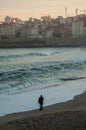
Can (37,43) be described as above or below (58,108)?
below

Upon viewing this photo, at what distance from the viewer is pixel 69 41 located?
406 feet

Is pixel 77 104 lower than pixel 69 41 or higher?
higher

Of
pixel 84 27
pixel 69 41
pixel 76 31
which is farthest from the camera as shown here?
pixel 84 27

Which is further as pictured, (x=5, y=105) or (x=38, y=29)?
(x=38, y=29)

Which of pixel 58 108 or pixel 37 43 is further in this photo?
pixel 37 43

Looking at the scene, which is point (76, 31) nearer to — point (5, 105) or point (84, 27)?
point (84, 27)

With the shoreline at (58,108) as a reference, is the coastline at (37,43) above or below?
below

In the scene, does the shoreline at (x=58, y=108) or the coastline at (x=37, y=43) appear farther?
the coastline at (x=37, y=43)

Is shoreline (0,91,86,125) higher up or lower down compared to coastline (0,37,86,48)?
higher up

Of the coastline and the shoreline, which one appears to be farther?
the coastline

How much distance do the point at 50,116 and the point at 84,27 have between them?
162 meters

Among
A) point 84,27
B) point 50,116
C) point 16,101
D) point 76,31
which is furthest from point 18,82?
point 84,27

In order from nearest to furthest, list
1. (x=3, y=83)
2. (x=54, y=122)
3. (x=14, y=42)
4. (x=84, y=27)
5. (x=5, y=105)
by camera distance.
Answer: (x=54, y=122)
(x=5, y=105)
(x=3, y=83)
(x=14, y=42)
(x=84, y=27)

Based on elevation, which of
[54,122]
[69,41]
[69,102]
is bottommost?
[69,41]
